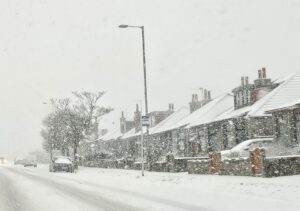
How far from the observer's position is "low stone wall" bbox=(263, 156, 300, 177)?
2158 centimetres

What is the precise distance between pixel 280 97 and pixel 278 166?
63.2ft

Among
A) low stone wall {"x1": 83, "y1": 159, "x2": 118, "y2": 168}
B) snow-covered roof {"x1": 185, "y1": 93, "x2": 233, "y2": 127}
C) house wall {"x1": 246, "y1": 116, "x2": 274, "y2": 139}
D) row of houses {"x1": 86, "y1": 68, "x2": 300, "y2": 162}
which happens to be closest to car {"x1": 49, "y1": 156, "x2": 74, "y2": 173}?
low stone wall {"x1": 83, "y1": 159, "x2": 118, "y2": 168}

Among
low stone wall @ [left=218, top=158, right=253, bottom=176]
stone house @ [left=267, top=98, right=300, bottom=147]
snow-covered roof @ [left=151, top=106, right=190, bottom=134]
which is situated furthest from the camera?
snow-covered roof @ [left=151, top=106, right=190, bottom=134]

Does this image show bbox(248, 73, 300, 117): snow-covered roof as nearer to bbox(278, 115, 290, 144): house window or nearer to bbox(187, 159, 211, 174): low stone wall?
bbox(278, 115, 290, 144): house window

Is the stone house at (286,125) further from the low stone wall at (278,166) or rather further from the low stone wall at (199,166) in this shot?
the low stone wall at (278,166)

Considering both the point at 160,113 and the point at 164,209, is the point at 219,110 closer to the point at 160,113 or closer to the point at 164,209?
the point at 160,113

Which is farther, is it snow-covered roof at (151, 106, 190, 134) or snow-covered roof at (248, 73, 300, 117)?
snow-covered roof at (151, 106, 190, 134)

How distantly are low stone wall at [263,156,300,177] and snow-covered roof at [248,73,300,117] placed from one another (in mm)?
17305

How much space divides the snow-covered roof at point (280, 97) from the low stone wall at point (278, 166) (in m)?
17.3

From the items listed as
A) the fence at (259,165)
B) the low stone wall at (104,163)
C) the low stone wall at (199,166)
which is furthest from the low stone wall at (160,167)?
the low stone wall at (104,163)

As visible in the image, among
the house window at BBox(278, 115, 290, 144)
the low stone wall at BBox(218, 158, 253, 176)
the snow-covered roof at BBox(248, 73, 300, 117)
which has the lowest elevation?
the low stone wall at BBox(218, 158, 253, 176)

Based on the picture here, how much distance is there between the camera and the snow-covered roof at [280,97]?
39188 mm

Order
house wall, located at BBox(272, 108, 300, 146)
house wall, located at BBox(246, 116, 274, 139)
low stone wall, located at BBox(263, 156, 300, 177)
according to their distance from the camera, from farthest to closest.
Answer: house wall, located at BBox(246, 116, 274, 139) < house wall, located at BBox(272, 108, 300, 146) < low stone wall, located at BBox(263, 156, 300, 177)

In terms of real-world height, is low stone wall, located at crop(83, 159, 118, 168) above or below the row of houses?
below
